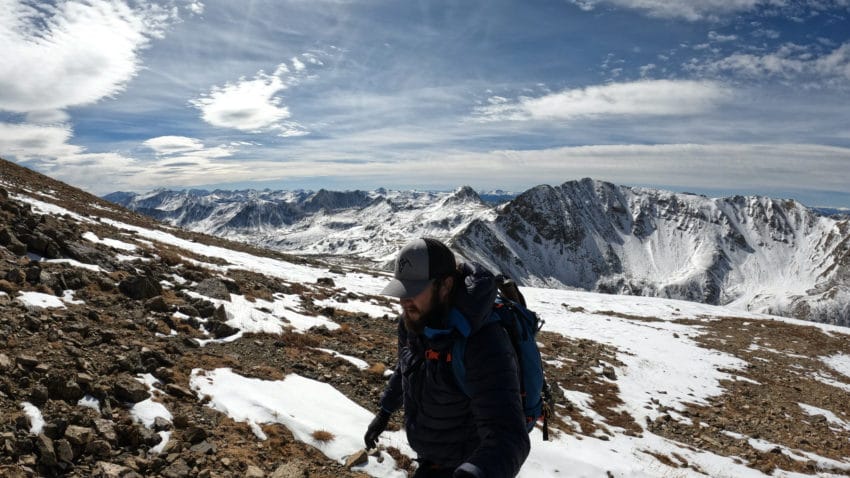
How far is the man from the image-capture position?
134 inches

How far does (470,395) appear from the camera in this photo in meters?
3.70

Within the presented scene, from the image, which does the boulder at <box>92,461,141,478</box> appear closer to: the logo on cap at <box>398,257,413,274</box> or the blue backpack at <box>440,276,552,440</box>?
the logo on cap at <box>398,257,413,274</box>

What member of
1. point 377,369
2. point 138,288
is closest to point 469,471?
point 377,369

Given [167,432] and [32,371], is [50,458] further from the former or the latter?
[32,371]

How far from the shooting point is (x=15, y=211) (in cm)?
1694

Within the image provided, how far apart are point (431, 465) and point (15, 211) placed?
831 inches

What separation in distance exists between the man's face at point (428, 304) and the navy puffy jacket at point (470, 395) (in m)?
0.15

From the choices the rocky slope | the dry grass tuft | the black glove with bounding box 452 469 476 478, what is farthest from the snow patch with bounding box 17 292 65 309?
the black glove with bounding box 452 469 476 478

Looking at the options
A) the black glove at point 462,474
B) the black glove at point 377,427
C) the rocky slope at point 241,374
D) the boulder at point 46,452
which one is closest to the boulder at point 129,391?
the rocky slope at point 241,374

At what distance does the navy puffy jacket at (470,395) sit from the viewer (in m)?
3.40

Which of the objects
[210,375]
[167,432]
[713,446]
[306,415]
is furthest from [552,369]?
[167,432]

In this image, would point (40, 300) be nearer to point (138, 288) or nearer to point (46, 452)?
point (138, 288)

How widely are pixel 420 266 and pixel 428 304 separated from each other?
403 mm

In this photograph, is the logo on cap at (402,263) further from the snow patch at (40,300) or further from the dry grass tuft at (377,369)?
the snow patch at (40,300)
